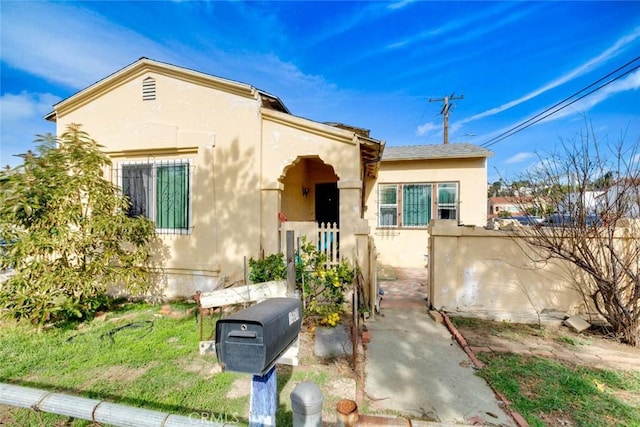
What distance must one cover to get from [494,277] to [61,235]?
7.49 m

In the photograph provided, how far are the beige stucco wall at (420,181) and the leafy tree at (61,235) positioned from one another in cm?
736

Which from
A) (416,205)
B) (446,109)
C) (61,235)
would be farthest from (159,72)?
(446,109)

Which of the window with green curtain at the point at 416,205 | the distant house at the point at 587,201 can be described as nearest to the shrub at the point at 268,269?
the distant house at the point at 587,201

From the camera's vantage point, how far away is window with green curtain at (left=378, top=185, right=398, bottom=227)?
1010 centimetres

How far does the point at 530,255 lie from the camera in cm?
481

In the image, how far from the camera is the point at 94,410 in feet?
4.62

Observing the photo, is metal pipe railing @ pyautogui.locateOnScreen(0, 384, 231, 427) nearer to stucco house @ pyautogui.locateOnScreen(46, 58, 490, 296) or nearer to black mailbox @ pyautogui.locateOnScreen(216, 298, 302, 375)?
black mailbox @ pyautogui.locateOnScreen(216, 298, 302, 375)

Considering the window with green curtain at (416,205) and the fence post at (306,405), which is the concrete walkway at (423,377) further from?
the window with green curtain at (416,205)

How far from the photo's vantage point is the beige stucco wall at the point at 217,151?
18.0 feet

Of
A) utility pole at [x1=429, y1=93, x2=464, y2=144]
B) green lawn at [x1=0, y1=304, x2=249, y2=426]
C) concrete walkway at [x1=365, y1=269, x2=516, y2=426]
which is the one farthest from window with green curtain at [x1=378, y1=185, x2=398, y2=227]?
utility pole at [x1=429, y1=93, x2=464, y2=144]

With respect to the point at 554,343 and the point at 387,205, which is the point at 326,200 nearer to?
the point at 387,205

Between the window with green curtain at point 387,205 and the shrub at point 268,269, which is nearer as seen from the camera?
the shrub at point 268,269

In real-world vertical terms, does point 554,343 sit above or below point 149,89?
below

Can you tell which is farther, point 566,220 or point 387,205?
point 387,205
